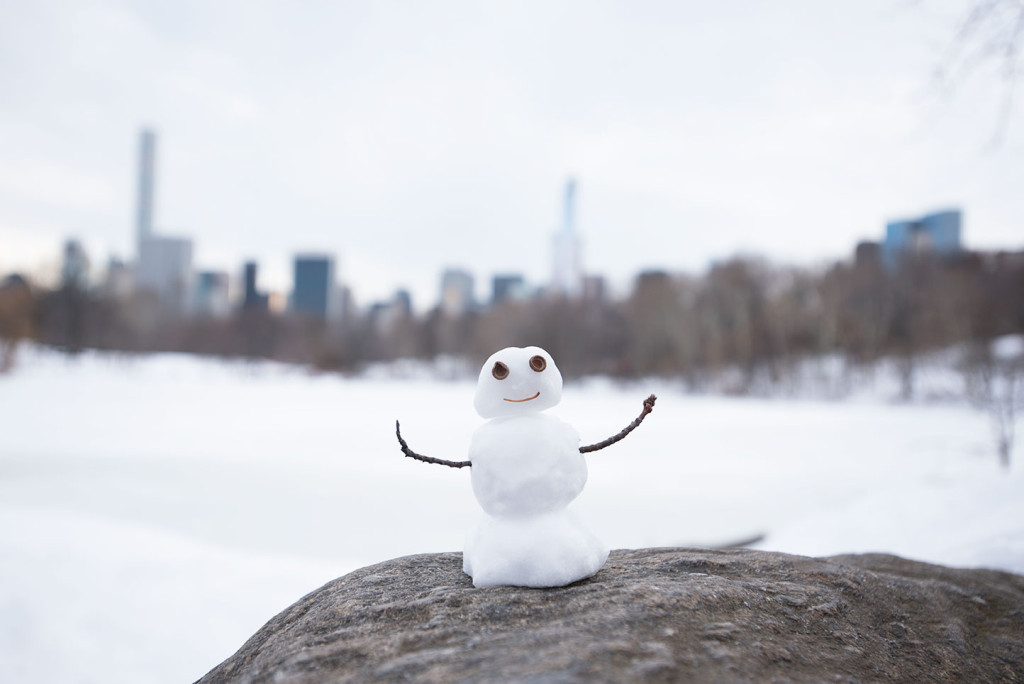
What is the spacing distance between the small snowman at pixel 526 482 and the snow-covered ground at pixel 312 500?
2.41 m

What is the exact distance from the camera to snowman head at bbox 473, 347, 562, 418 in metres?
2.23

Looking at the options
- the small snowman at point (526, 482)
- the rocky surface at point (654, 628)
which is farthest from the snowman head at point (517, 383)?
the rocky surface at point (654, 628)

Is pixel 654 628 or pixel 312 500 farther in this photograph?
pixel 312 500

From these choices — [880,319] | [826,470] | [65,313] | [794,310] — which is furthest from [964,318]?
[65,313]

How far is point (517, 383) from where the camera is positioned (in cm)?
223

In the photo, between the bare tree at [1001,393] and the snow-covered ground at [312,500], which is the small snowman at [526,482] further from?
the bare tree at [1001,393]

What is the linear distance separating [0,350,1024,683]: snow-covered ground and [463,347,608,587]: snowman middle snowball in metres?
2.41

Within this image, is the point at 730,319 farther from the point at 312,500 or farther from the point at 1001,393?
the point at 312,500

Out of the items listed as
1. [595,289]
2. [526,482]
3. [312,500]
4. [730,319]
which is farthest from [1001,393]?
[595,289]

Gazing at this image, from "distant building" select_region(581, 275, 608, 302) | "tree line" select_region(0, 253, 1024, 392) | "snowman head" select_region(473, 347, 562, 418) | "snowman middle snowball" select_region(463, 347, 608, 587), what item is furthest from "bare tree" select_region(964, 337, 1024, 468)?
"distant building" select_region(581, 275, 608, 302)

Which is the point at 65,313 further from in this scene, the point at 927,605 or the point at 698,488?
the point at 927,605

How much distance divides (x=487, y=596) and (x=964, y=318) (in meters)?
26.0

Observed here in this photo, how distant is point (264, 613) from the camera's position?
13.1ft

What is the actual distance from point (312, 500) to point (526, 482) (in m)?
6.84
